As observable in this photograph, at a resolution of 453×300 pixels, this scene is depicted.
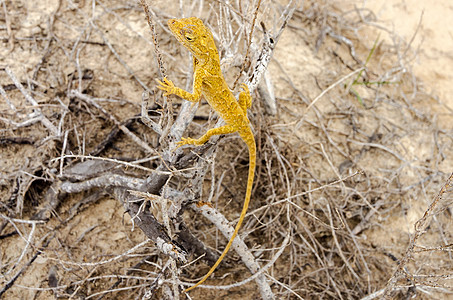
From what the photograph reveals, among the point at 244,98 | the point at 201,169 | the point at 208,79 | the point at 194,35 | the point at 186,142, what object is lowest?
the point at 201,169

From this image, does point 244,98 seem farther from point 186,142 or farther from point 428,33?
point 428,33

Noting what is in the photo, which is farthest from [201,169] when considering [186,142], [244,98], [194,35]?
[194,35]

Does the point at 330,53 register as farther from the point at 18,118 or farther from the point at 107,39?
the point at 18,118

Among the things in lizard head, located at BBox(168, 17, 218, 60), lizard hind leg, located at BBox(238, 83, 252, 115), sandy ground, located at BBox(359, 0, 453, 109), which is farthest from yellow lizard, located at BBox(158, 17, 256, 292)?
sandy ground, located at BBox(359, 0, 453, 109)

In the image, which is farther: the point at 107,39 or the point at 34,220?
the point at 107,39

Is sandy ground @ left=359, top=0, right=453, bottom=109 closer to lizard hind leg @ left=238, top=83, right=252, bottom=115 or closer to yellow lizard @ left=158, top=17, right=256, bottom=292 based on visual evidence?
lizard hind leg @ left=238, top=83, right=252, bottom=115

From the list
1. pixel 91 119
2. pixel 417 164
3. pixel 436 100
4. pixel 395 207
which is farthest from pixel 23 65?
pixel 436 100

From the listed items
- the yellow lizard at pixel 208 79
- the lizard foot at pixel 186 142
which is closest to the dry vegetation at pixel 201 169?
the lizard foot at pixel 186 142
